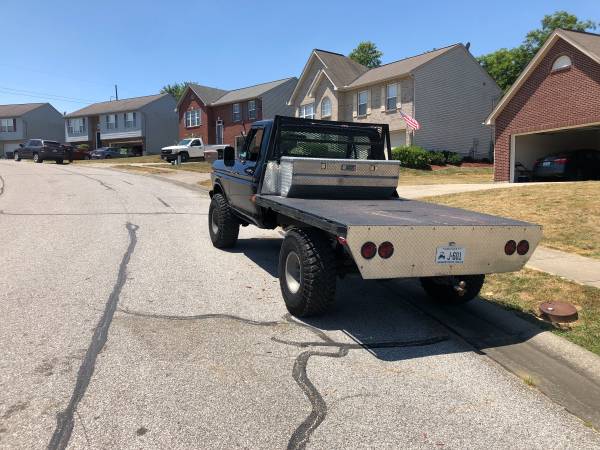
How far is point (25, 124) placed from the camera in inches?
2736

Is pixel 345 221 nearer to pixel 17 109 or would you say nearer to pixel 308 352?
pixel 308 352

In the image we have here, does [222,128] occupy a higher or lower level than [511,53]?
lower

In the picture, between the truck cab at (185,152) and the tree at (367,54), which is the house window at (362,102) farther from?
the tree at (367,54)

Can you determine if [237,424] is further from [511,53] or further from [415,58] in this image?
[511,53]

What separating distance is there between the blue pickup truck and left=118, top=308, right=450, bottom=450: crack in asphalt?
376 mm

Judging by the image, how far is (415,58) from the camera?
33.6 metres

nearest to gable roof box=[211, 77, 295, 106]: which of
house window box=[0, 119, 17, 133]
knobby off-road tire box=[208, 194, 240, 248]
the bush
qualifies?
the bush

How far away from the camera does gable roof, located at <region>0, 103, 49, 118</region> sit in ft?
229

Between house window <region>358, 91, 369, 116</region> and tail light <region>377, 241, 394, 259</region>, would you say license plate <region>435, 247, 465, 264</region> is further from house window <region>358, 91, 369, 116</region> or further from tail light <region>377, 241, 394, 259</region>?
house window <region>358, 91, 369, 116</region>

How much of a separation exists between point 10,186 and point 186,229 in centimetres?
1176

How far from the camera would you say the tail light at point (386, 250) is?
14.3 feet

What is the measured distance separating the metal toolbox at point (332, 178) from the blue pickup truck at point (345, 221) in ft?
0.04

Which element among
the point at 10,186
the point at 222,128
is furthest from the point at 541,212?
the point at 222,128

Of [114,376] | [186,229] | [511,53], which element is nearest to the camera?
[114,376]
